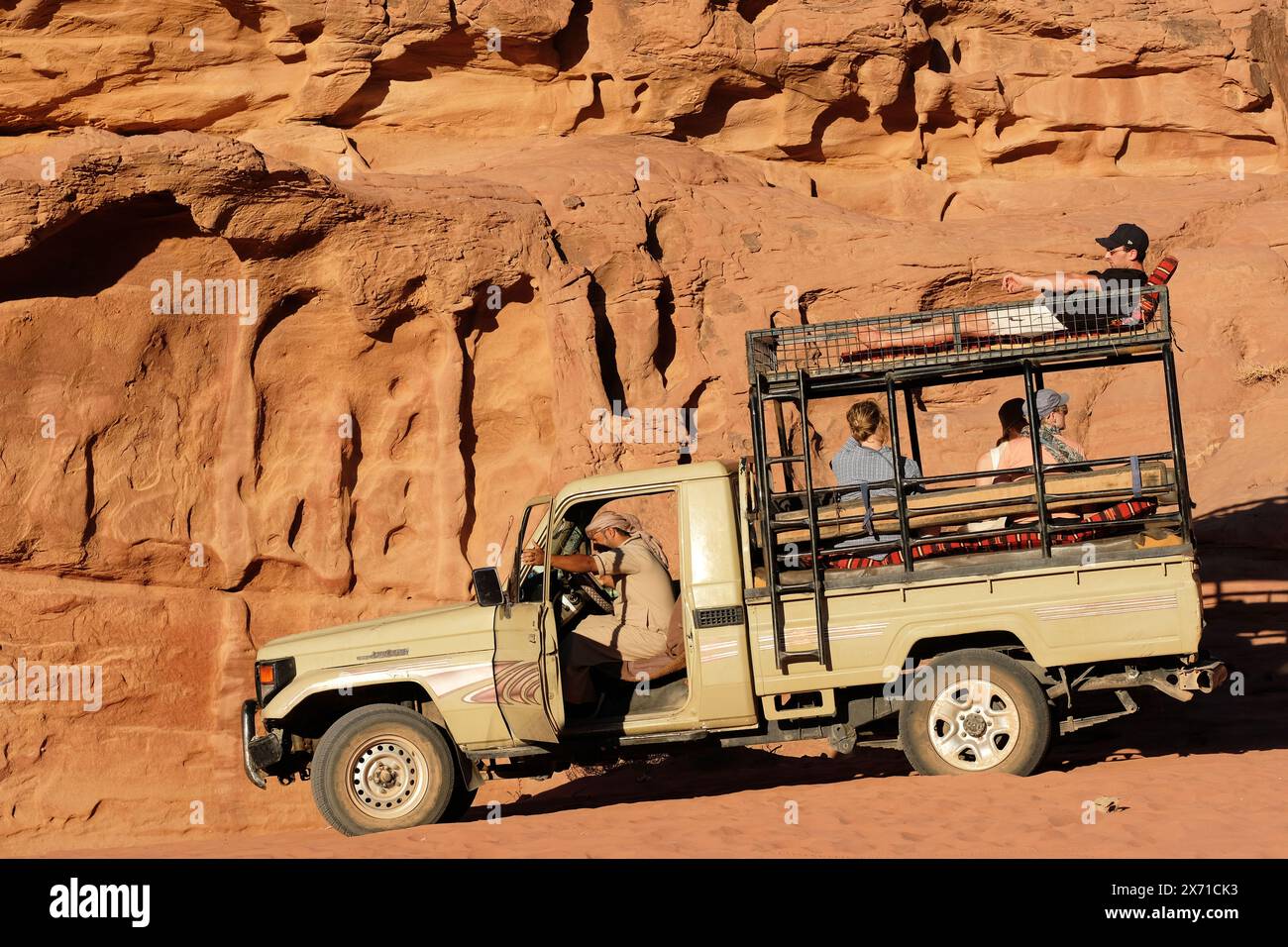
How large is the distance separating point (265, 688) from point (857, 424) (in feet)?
13.6

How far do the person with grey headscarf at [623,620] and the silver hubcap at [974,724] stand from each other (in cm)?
173

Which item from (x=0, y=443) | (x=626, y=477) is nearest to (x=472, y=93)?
(x=0, y=443)

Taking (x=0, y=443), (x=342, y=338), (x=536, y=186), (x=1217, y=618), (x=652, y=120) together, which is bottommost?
(x=1217, y=618)

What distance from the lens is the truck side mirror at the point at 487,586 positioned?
790cm

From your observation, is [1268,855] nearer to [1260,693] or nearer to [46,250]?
Answer: [1260,693]

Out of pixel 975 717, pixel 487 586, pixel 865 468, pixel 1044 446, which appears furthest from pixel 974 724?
pixel 487 586

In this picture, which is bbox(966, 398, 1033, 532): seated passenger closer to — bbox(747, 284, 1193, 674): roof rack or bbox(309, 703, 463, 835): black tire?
bbox(747, 284, 1193, 674): roof rack

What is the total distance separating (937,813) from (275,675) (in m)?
4.05

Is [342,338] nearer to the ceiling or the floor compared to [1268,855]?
nearer to the ceiling

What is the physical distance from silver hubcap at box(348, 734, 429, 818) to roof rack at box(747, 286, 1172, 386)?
3127 millimetres

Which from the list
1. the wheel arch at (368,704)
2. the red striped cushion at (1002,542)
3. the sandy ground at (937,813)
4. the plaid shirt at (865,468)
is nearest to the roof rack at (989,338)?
the plaid shirt at (865,468)

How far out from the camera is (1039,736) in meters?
7.98

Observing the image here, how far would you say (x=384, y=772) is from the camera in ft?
27.2
